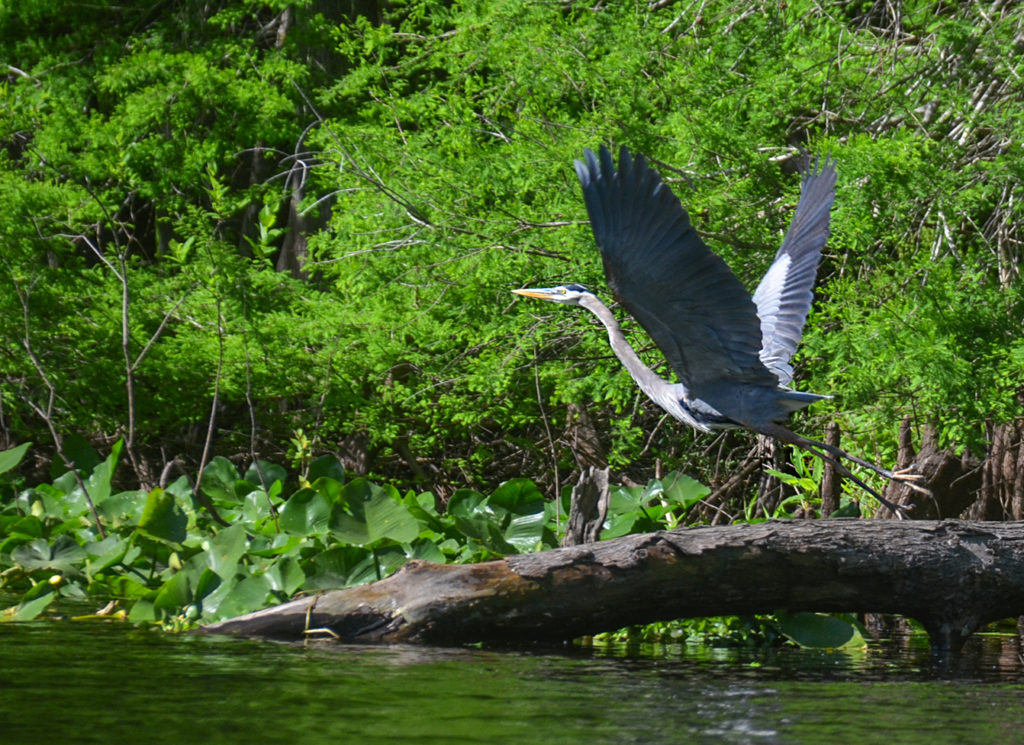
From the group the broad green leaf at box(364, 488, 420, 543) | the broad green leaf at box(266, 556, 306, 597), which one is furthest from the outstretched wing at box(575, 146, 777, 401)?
the broad green leaf at box(266, 556, 306, 597)

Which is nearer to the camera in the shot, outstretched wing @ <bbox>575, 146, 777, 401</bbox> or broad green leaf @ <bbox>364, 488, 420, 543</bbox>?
outstretched wing @ <bbox>575, 146, 777, 401</bbox>

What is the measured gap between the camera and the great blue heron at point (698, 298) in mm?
4637

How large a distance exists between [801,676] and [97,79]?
7932mm

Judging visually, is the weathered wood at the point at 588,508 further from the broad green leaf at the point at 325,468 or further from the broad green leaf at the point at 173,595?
the broad green leaf at the point at 325,468

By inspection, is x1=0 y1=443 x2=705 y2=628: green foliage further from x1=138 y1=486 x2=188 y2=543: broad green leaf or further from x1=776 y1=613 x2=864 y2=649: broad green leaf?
x1=776 y1=613 x2=864 y2=649: broad green leaf

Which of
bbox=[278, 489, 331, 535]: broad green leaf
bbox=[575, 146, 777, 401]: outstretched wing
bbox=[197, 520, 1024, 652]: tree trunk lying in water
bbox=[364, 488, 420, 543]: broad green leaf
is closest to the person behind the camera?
bbox=[575, 146, 777, 401]: outstretched wing

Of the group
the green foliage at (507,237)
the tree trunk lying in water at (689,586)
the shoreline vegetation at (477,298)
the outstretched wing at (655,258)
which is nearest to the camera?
the outstretched wing at (655,258)

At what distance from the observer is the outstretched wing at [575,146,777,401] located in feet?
15.2

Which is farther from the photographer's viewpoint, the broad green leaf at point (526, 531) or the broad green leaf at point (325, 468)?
the broad green leaf at point (325, 468)

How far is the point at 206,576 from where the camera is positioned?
515cm

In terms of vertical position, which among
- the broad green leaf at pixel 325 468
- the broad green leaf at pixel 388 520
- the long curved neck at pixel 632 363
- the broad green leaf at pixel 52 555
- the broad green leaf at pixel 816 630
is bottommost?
the broad green leaf at pixel 816 630

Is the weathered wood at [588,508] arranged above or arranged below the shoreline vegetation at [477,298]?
below

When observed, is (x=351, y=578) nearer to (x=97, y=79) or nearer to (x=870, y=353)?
(x=870, y=353)

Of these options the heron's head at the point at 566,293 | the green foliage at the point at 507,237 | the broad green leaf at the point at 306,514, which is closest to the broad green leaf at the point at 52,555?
the green foliage at the point at 507,237
